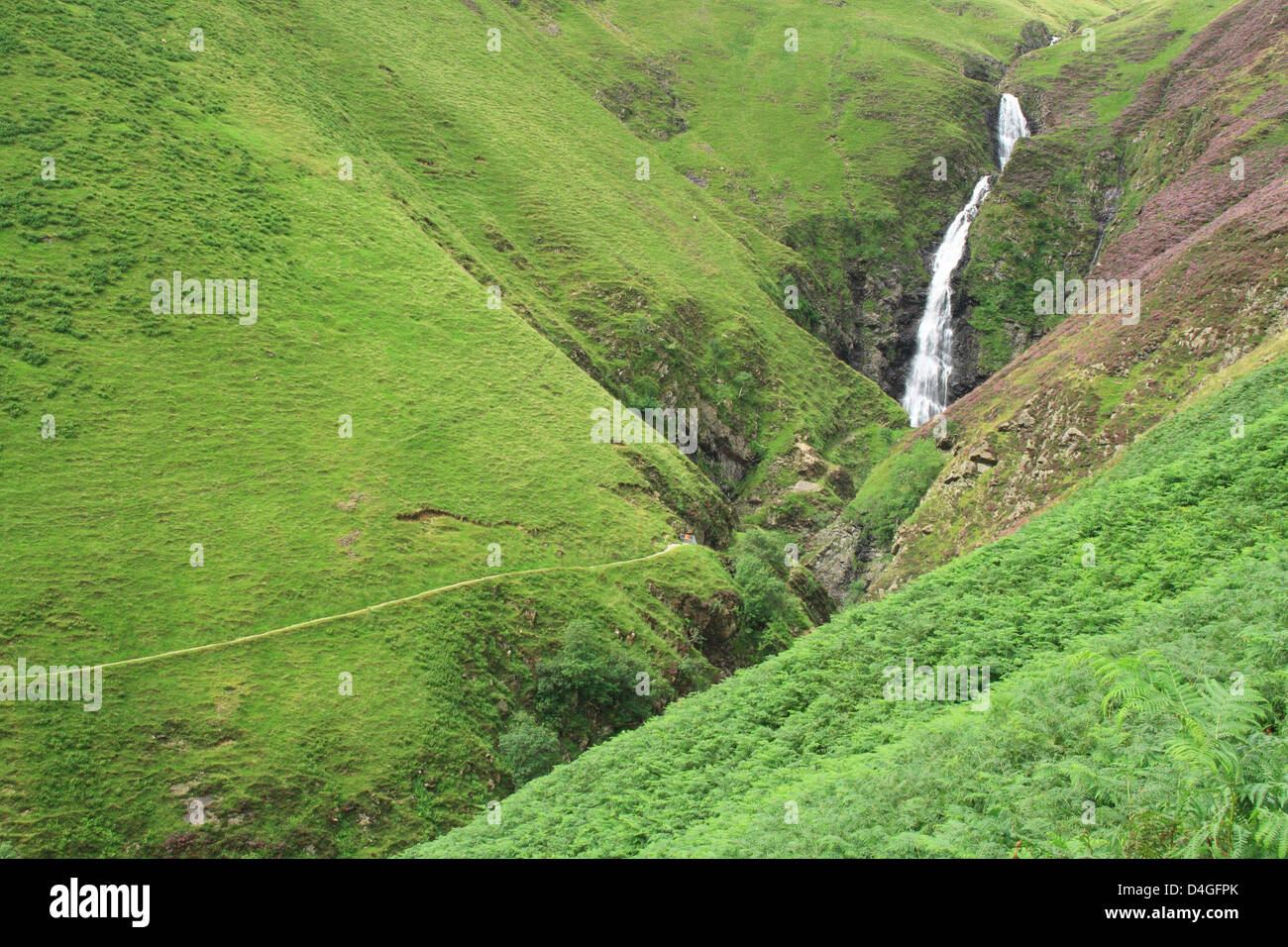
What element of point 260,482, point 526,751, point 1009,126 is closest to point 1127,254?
point 1009,126

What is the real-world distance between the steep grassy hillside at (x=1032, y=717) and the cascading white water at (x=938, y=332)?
3212 inches

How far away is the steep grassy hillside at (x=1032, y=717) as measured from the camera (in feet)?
32.9

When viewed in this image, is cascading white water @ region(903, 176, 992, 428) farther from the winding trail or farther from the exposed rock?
the exposed rock

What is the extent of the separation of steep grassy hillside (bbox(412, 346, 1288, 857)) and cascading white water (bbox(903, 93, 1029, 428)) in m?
81.6

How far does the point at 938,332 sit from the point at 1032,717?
114 metres

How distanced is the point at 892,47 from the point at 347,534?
16940 cm

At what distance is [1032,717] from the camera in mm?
14305

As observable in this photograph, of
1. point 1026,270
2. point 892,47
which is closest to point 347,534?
point 1026,270

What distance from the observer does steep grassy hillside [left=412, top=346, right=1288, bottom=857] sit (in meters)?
10.0

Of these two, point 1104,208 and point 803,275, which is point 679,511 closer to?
point 803,275

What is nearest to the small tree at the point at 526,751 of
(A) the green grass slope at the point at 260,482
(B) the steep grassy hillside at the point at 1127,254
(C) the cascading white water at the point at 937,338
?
(A) the green grass slope at the point at 260,482

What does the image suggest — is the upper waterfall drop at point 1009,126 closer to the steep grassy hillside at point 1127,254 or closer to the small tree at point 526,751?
the steep grassy hillside at point 1127,254

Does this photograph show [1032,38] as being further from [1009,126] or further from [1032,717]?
[1032,717]

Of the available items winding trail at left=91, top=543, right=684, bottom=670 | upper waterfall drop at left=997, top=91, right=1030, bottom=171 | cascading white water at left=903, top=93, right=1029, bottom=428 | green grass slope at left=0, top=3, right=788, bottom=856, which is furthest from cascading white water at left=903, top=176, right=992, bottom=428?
winding trail at left=91, top=543, right=684, bottom=670
